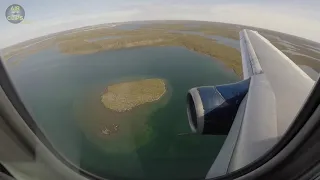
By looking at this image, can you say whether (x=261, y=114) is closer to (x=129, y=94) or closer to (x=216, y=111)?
(x=216, y=111)

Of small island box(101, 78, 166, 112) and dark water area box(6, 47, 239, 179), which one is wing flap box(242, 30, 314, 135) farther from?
small island box(101, 78, 166, 112)


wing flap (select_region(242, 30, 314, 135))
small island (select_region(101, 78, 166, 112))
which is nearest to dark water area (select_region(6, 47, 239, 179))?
small island (select_region(101, 78, 166, 112))

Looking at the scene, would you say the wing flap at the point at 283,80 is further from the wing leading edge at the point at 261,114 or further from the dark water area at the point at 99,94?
the dark water area at the point at 99,94

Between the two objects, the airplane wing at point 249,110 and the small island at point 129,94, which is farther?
the airplane wing at point 249,110

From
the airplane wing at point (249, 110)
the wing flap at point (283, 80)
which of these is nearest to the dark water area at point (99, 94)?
the airplane wing at point (249, 110)

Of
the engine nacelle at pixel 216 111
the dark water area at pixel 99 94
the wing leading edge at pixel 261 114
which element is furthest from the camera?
the engine nacelle at pixel 216 111

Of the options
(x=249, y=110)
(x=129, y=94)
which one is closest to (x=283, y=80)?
(x=249, y=110)
